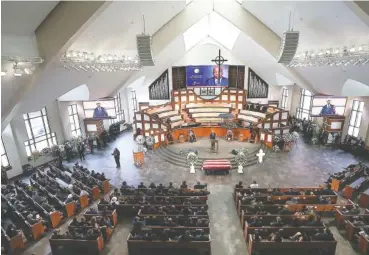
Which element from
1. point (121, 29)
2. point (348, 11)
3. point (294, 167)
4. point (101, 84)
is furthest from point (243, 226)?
point (101, 84)

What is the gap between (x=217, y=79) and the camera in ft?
74.1

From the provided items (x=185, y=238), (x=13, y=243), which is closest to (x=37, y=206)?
(x=13, y=243)

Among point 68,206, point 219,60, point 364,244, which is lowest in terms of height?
point 364,244

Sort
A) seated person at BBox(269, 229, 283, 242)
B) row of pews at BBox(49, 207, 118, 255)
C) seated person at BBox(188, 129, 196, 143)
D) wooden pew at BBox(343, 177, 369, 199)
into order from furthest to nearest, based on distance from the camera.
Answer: seated person at BBox(188, 129, 196, 143), wooden pew at BBox(343, 177, 369, 199), row of pews at BBox(49, 207, 118, 255), seated person at BBox(269, 229, 283, 242)

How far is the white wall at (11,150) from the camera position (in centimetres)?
1459

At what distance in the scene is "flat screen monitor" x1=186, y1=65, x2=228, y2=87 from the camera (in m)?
22.4

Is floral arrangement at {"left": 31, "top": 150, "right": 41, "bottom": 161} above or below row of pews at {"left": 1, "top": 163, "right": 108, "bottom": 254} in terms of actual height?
above

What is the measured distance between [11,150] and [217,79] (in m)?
15.6

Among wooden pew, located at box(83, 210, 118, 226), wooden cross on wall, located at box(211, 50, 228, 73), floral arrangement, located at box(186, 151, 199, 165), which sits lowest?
wooden pew, located at box(83, 210, 118, 226)

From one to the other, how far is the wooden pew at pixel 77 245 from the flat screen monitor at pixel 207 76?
16.1 metres

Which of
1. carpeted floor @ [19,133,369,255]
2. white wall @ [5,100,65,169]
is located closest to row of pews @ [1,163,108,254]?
carpeted floor @ [19,133,369,255]

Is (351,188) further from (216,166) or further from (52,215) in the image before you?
(52,215)

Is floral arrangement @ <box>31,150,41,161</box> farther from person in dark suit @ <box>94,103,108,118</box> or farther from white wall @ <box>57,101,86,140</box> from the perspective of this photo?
person in dark suit @ <box>94,103,108,118</box>

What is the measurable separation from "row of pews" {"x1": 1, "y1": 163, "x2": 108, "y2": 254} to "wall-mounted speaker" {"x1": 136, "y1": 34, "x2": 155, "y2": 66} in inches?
257
